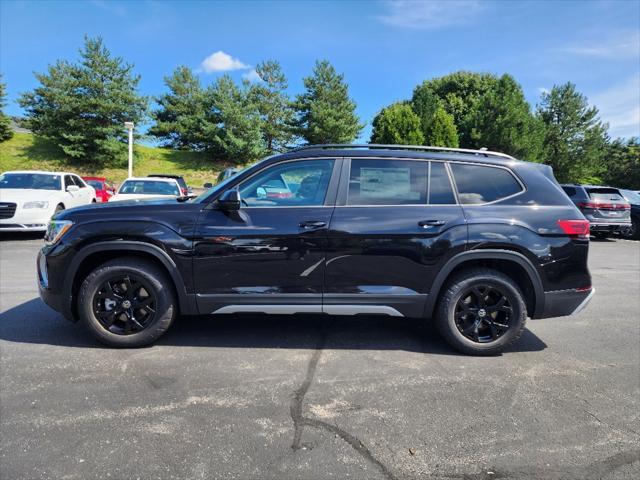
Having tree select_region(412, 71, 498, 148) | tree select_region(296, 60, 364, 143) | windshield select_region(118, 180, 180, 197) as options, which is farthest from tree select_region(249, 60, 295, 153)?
windshield select_region(118, 180, 180, 197)

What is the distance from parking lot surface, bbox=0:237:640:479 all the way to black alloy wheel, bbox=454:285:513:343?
232 mm

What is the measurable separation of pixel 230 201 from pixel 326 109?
33.7 meters

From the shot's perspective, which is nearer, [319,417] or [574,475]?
[574,475]

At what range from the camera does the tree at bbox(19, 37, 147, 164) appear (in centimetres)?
2964

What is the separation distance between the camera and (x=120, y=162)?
102ft

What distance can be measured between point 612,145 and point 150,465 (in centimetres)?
5572

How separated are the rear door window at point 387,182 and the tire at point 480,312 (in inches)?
33.1

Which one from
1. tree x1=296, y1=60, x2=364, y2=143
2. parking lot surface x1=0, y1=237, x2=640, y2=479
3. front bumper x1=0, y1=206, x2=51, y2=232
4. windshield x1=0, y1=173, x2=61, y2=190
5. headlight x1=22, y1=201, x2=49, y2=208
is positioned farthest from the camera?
tree x1=296, y1=60, x2=364, y2=143

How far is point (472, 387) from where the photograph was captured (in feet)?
10.3

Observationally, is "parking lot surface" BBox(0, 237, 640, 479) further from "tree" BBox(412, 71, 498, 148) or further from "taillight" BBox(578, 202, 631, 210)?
"tree" BBox(412, 71, 498, 148)

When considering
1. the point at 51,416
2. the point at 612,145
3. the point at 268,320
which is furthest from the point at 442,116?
the point at 51,416

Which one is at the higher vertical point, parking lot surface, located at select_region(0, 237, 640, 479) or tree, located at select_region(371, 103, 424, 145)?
tree, located at select_region(371, 103, 424, 145)

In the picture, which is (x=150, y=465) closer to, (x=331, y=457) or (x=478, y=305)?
(x=331, y=457)

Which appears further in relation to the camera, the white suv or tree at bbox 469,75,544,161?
tree at bbox 469,75,544,161
